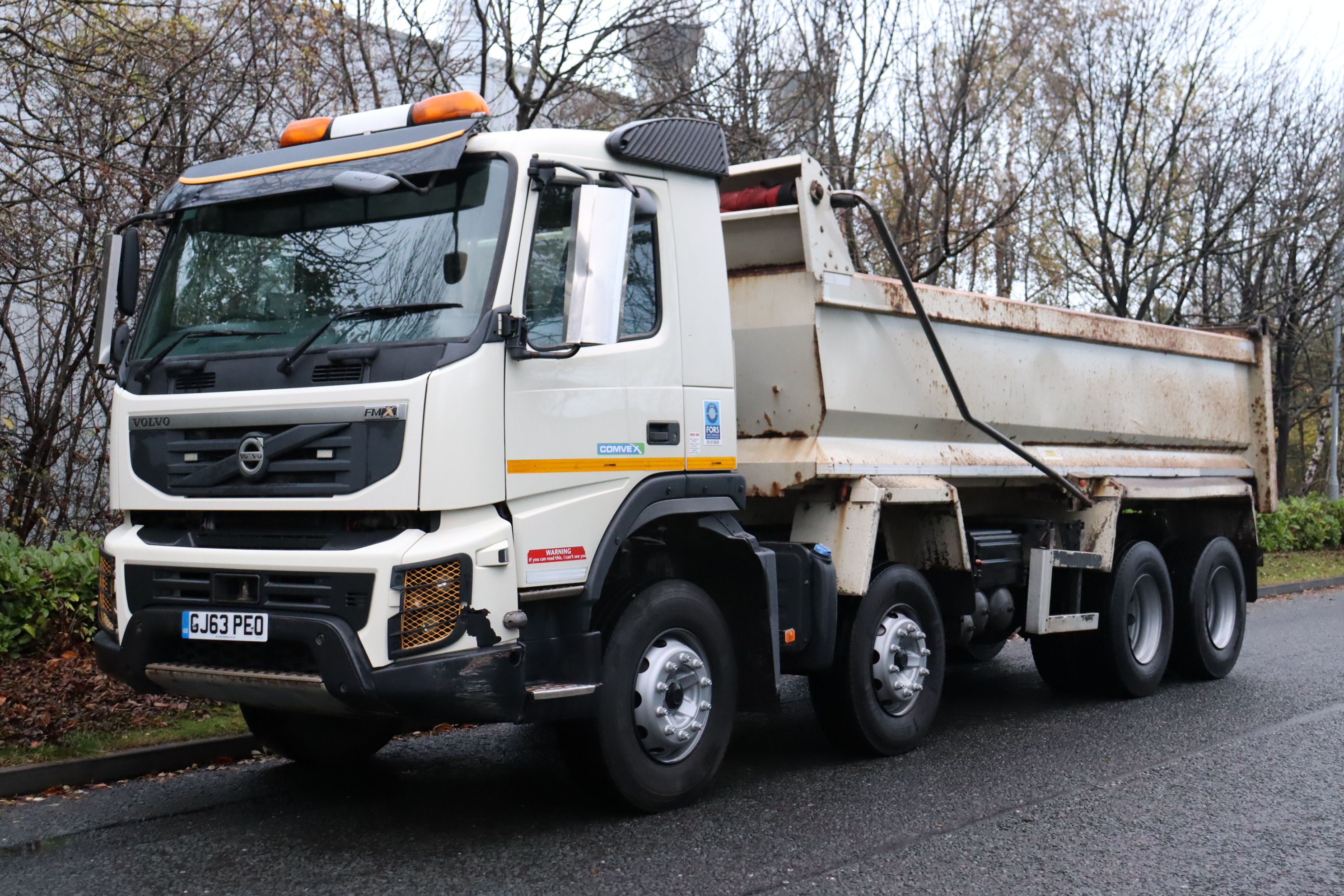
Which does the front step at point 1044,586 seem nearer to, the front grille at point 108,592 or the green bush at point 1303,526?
the front grille at point 108,592

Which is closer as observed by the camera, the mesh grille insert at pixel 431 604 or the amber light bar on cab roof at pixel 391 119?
the mesh grille insert at pixel 431 604

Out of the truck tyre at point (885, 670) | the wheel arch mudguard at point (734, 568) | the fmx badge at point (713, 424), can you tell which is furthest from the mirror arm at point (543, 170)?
the truck tyre at point (885, 670)

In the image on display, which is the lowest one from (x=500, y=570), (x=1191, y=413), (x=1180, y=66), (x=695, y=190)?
(x=500, y=570)

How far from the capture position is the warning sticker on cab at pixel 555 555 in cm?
495

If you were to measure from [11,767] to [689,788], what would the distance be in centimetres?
Result: 301

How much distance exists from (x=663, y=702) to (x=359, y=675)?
1.35 metres

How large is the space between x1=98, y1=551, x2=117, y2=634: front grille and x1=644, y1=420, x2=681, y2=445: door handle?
2.18 meters

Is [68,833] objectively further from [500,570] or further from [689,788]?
[689,788]

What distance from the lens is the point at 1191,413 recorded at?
955 centimetres

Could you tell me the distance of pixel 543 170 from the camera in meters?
5.03

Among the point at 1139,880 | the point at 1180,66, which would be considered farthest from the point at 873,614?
the point at 1180,66

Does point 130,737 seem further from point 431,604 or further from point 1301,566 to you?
point 1301,566

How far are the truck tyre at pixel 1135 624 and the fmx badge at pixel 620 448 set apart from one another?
4.34 meters

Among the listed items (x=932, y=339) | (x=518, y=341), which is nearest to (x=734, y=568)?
(x=518, y=341)
